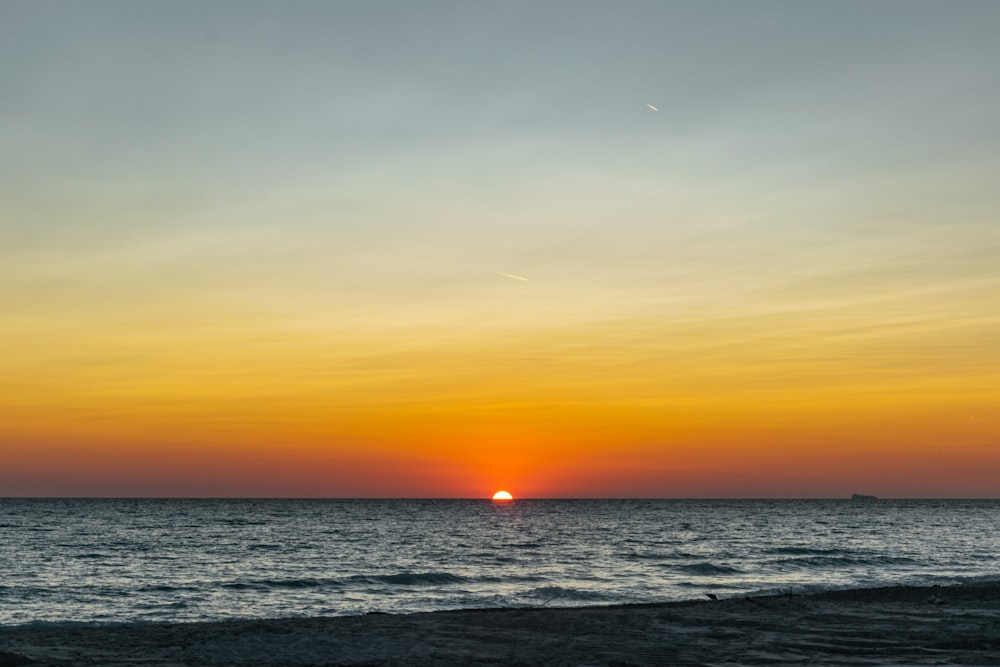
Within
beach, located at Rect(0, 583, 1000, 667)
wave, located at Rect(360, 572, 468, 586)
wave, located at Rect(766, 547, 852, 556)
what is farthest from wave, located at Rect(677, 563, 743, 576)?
beach, located at Rect(0, 583, 1000, 667)

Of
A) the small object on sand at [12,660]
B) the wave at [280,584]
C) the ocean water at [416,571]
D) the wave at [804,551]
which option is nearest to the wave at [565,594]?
the ocean water at [416,571]

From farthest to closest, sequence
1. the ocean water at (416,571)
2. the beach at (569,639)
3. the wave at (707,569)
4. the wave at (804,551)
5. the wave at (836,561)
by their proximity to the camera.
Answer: the wave at (804,551) → the wave at (836,561) → the wave at (707,569) → the ocean water at (416,571) → the beach at (569,639)

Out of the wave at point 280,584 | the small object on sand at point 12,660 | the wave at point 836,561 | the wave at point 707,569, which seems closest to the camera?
the small object on sand at point 12,660

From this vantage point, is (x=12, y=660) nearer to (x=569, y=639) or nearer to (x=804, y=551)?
(x=569, y=639)

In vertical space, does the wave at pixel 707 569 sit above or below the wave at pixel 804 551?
above

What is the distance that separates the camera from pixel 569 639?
2203cm

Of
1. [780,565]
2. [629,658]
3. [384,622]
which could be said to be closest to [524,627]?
[384,622]

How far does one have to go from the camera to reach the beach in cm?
1922

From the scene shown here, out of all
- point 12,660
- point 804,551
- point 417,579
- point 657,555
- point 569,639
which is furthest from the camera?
point 804,551

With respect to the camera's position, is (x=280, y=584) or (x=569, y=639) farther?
(x=280, y=584)

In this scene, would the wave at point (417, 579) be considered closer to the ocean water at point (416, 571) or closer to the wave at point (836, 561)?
the ocean water at point (416, 571)

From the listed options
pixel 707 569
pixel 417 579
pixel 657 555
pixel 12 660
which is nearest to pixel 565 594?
pixel 417 579

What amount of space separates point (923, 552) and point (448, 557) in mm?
37606

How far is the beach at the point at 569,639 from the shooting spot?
19219 millimetres
